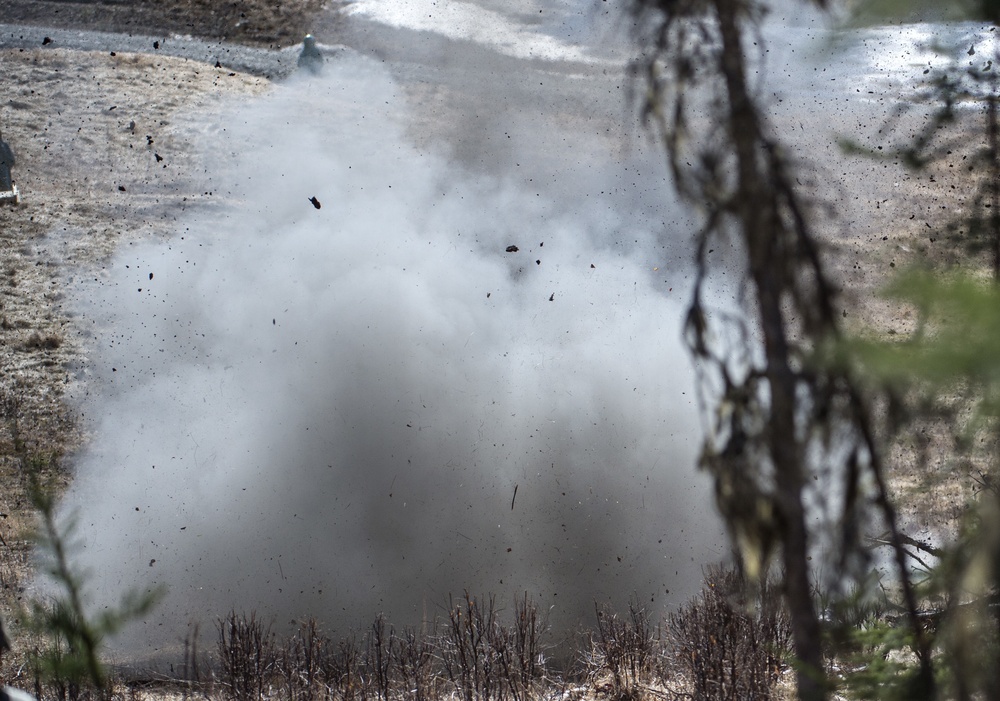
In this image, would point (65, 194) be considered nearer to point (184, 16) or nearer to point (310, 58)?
point (310, 58)

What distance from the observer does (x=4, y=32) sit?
806 inches

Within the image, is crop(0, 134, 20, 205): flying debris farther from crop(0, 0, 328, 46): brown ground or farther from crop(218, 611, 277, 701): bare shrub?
crop(218, 611, 277, 701): bare shrub

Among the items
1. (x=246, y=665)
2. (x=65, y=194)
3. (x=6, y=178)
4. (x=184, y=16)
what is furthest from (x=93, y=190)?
(x=246, y=665)

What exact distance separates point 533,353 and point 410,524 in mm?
2996

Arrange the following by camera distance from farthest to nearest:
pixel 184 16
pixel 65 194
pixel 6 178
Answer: pixel 184 16
pixel 65 194
pixel 6 178

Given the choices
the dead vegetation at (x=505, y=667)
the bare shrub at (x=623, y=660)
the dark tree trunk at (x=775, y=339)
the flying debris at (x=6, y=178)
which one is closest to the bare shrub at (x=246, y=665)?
the dead vegetation at (x=505, y=667)

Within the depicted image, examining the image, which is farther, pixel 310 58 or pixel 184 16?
pixel 184 16

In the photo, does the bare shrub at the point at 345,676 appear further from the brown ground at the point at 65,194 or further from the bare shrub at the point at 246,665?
the brown ground at the point at 65,194

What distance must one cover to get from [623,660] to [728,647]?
0.87 metres

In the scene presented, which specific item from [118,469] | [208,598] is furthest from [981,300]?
[118,469]

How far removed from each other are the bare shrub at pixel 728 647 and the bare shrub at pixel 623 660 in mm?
262

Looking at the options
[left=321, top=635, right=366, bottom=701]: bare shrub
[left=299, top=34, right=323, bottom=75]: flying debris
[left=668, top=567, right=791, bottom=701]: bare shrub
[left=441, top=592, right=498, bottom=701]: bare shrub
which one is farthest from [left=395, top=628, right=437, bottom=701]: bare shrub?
[left=299, top=34, right=323, bottom=75]: flying debris

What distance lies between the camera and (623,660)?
771 cm

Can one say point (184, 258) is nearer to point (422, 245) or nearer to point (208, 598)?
point (422, 245)
